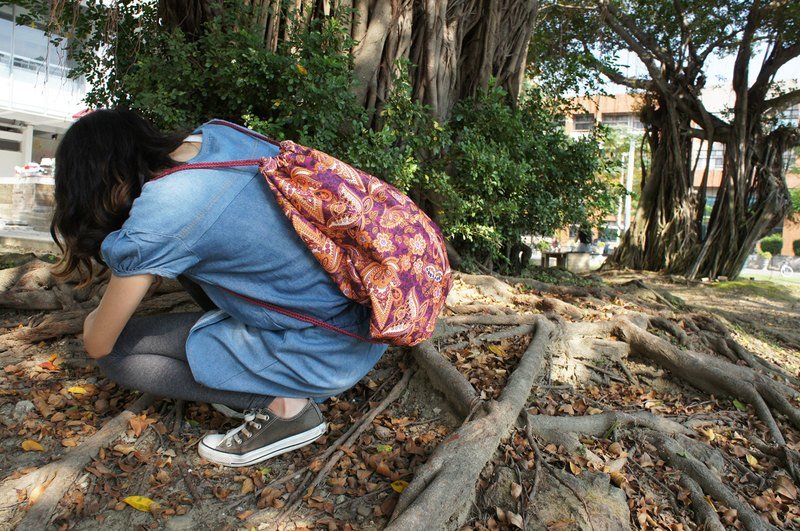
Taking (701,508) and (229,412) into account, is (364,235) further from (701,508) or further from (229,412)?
(701,508)

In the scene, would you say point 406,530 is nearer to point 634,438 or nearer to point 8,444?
point 634,438

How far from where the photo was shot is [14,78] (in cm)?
1529

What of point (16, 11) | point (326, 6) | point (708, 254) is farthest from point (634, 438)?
point (16, 11)

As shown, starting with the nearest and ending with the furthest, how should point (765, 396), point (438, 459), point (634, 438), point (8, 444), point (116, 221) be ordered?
point (116, 221)
point (438, 459)
point (8, 444)
point (634, 438)
point (765, 396)

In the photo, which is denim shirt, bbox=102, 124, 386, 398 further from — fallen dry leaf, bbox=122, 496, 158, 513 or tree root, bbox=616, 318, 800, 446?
tree root, bbox=616, 318, 800, 446

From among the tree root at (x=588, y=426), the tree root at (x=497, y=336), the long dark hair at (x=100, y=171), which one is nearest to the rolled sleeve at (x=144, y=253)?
the long dark hair at (x=100, y=171)

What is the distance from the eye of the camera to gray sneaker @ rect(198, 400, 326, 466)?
2.05 meters

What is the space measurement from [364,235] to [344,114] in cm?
216

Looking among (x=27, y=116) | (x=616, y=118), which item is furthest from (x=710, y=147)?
(x=616, y=118)

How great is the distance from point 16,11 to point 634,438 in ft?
52.5

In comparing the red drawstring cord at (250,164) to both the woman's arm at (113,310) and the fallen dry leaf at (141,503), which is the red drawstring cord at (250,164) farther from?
the fallen dry leaf at (141,503)

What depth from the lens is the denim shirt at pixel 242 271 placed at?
1629 millimetres

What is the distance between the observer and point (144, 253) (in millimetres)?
1603

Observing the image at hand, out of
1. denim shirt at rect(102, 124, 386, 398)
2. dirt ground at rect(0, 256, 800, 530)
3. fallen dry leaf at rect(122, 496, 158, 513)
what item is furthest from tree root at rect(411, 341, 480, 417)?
fallen dry leaf at rect(122, 496, 158, 513)
